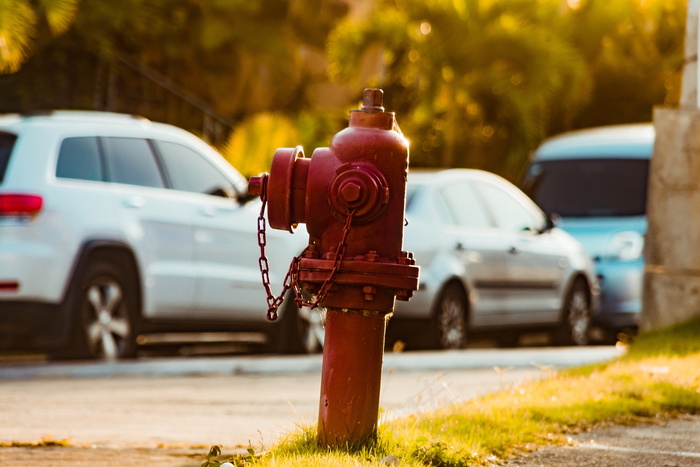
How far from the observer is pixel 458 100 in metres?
22.3

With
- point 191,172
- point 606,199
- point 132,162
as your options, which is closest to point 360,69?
point 606,199

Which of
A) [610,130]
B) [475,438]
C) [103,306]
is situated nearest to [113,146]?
[103,306]

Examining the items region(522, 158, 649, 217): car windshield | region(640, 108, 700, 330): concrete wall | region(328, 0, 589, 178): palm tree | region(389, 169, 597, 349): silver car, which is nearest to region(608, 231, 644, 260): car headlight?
region(522, 158, 649, 217): car windshield

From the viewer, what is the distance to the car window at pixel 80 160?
375 inches

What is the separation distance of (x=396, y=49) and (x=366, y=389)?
57.4 ft

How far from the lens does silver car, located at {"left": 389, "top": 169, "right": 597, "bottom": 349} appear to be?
37.0ft

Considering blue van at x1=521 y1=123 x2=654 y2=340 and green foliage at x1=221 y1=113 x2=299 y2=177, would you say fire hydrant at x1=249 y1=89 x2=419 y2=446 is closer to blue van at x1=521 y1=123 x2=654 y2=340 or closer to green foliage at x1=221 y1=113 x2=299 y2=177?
blue van at x1=521 y1=123 x2=654 y2=340

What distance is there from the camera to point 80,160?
966cm

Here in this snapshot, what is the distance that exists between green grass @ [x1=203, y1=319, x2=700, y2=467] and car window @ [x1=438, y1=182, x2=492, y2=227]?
341 cm

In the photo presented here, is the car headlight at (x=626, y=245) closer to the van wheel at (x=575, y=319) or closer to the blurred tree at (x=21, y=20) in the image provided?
the van wheel at (x=575, y=319)

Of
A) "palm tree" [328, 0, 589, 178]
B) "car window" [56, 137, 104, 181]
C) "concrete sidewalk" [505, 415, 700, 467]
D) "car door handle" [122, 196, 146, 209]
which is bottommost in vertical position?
"concrete sidewalk" [505, 415, 700, 467]

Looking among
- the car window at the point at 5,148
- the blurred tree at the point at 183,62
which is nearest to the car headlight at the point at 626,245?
the car window at the point at 5,148

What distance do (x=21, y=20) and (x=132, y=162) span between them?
6709 millimetres

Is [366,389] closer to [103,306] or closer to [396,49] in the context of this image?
[103,306]
